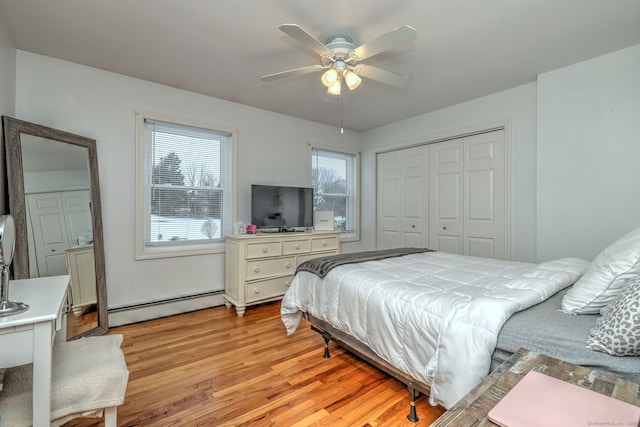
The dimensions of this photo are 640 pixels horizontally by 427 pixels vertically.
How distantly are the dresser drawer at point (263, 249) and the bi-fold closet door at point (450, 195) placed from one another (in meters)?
1.94

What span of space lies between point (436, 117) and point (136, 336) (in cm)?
415

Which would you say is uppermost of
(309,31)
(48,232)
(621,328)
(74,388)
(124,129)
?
(309,31)

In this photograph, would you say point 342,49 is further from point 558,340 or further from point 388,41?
point 558,340

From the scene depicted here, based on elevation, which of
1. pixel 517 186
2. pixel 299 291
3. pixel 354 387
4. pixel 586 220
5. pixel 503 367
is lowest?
pixel 354 387

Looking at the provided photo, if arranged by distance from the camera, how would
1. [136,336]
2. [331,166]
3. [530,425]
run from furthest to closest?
[331,166]
[136,336]
[530,425]

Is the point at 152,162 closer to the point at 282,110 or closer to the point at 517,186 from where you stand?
the point at 282,110

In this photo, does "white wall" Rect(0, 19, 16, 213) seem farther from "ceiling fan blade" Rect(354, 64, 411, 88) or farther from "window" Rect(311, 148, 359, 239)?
"window" Rect(311, 148, 359, 239)

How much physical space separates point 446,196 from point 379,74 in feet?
7.01

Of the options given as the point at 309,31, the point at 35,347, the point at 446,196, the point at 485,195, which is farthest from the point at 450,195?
the point at 35,347

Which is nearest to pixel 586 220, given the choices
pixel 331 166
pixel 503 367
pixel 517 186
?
pixel 517 186

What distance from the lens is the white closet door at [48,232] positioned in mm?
2180

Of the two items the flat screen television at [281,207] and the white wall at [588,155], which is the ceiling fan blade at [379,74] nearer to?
the white wall at [588,155]

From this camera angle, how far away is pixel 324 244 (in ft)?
12.5

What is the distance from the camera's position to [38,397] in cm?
101
